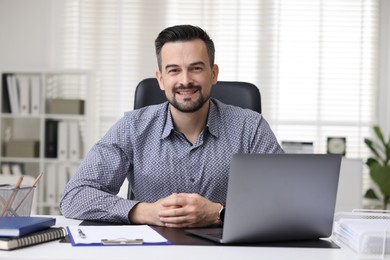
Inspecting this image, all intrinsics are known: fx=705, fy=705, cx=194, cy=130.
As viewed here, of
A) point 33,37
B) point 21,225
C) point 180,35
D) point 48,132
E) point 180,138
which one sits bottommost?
point 48,132

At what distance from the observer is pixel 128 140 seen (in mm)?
2453

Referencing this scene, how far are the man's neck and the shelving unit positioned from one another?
280cm

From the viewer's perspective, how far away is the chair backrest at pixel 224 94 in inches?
105

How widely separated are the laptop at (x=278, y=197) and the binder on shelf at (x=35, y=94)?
3669 mm

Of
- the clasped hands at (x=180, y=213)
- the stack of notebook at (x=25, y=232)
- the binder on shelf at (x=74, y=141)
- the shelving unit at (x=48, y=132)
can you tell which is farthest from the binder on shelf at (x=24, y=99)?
the stack of notebook at (x=25, y=232)

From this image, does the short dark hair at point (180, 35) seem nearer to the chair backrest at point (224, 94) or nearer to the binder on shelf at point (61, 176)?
the chair backrest at point (224, 94)

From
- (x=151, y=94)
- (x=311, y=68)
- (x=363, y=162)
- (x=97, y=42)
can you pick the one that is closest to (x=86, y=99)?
(x=97, y=42)

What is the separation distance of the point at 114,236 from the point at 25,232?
0.73 feet

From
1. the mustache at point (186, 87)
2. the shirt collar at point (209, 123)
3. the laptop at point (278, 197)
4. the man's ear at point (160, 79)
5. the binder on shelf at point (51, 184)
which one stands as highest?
the man's ear at point (160, 79)

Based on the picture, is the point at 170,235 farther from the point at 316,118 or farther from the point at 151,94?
the point at 316,118

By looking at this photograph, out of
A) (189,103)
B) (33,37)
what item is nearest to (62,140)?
(33,37)

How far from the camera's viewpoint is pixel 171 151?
2.45m

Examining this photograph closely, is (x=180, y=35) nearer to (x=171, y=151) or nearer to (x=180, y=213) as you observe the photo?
(x=171, y=151)

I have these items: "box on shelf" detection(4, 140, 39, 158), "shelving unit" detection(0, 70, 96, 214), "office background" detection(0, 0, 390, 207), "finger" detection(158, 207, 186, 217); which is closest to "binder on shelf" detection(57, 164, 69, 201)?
"shelving unit" detection(0, 70, 96, 214)
